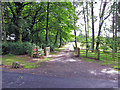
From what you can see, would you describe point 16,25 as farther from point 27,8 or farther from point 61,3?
point 61,3

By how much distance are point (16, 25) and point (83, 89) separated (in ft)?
36.2

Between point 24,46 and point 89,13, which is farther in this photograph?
point 89,13

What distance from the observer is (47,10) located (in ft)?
45.0

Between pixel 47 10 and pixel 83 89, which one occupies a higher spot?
pixel 47 10

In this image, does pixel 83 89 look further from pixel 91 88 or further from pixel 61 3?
pixel 61 3

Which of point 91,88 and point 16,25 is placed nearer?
point 91,88

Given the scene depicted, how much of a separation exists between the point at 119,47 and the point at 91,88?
6.86 meters

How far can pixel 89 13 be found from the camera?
48.2ft

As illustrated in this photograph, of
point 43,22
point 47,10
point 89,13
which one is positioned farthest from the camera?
point 43,22

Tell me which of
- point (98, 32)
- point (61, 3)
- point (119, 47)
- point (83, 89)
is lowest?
point (83, 89)

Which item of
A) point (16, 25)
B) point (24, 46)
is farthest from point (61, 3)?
point (24, 46)

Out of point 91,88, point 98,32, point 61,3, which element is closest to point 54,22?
point 61,3

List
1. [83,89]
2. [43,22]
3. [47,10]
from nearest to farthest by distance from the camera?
1. [83,89]
2. [47,10]
3. [43,22]

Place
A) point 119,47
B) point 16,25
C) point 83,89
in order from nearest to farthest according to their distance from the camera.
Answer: point 83,89, point 119,47, point 16,25
